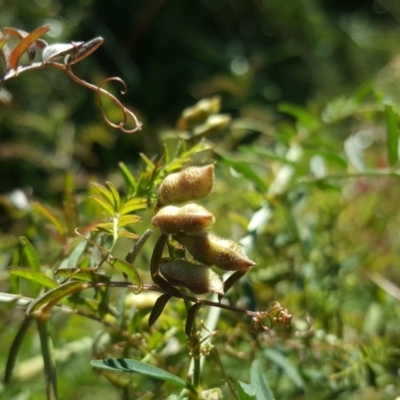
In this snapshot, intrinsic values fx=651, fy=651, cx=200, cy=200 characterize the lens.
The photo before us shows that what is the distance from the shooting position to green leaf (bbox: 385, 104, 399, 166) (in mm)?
358

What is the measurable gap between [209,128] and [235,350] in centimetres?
14

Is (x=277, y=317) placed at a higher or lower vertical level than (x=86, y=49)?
lower

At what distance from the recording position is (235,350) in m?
0.38

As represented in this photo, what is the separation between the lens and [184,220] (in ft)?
0.75

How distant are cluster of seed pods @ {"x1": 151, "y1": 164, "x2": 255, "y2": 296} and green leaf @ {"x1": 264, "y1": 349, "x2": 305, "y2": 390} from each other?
0.12m

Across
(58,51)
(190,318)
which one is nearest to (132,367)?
(190,318)

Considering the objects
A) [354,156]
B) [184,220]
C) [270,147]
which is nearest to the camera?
[184,220]

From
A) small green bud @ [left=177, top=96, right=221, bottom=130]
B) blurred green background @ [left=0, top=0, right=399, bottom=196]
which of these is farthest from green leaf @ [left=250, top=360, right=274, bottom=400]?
blurred green background @ [left=0, top=0, right=399, bottom=196]

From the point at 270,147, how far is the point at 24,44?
1.69 ft

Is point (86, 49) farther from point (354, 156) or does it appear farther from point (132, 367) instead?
point (354, 156)

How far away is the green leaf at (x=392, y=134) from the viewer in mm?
358

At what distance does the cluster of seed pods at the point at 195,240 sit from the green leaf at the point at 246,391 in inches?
1.4

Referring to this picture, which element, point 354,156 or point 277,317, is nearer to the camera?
point 277,317

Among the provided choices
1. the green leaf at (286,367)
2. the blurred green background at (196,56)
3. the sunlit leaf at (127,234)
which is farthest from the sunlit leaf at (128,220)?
the blurred green background at (196,56)
